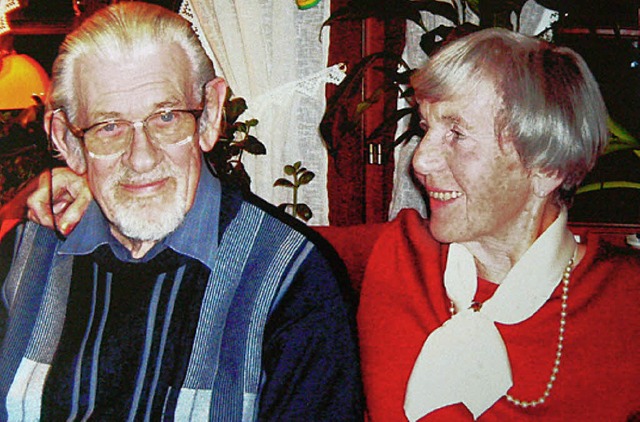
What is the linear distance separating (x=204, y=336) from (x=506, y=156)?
0.63 m

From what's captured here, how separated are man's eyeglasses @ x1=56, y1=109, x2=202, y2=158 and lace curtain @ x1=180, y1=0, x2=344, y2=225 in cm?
48

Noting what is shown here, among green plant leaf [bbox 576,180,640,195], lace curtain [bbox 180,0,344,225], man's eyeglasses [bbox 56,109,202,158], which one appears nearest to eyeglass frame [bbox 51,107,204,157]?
man's eyeglasses [bbox 56,109,202,158]

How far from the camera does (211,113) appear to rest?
4.40 feet

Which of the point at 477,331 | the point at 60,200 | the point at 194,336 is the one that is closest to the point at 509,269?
the point at 477,331

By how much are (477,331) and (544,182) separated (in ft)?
0.94

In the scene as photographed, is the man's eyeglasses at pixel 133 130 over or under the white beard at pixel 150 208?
over

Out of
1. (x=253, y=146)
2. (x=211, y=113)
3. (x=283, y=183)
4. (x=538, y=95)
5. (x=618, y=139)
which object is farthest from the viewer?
(x=283, y=183)

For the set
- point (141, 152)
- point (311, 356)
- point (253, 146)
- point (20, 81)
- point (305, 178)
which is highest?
point (20, 81)

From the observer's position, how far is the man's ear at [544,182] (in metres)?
1.17

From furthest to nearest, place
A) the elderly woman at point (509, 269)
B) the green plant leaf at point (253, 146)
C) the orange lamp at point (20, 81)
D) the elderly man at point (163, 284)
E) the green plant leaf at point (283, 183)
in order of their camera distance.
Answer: the green plant leaf at point (283, 183) < the green plant leaf at point (253, 146) < the orange lamp at point (20, 81) < the elderly man at point (163, 284) < the elderly woman at point (509, 269)

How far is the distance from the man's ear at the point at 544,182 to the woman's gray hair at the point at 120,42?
642 millimetres

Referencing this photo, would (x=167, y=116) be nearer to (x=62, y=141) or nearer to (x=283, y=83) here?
(x=62, y=141)

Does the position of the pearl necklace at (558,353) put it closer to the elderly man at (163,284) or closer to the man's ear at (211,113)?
the elderly man at (163,284)

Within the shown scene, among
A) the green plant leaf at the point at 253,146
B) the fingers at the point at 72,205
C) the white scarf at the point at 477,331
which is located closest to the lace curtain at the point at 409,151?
the green plant leaf at the point at 253,146
